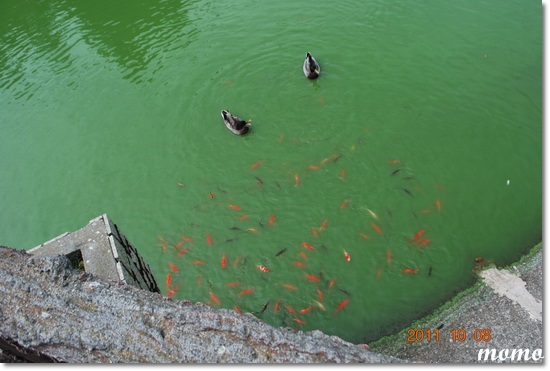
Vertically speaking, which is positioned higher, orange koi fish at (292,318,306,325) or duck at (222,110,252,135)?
duck at (222,110,252,135)

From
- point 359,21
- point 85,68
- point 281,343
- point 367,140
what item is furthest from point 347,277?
point 85,68

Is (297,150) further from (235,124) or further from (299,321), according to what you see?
(299,321)

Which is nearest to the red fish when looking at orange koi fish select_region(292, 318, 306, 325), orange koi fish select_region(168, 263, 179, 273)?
orange koi fish select_region(292, 318, 306, 325)

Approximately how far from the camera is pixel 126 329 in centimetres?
323

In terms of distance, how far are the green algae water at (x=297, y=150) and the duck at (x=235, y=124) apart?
0.17 meters

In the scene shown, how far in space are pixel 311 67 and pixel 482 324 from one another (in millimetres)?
5990

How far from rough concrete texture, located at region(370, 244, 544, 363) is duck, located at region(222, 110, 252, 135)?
183 inches

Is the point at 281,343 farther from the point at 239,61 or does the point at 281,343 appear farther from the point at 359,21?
the point at 359,21

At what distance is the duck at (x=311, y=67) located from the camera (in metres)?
9.56

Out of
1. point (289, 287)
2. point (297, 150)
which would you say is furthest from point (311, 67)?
point (289, 287)

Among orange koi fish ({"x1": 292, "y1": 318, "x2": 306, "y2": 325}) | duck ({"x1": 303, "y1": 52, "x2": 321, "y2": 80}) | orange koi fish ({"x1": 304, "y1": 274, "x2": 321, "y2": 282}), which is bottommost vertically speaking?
orange koi fish ({"x1": 292, "y1": 318, "x2": 306, "y2": 325})

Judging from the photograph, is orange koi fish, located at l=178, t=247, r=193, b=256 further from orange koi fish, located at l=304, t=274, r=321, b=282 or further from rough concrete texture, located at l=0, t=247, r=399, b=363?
rough concrete texture, located at l=0, t=247, r=399, b=363

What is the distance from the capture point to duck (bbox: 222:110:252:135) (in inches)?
344

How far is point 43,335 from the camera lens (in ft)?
10.8
